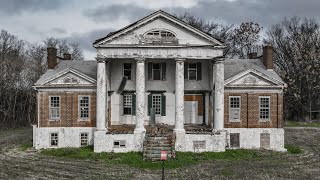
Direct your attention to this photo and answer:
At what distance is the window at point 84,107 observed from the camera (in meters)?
33.1

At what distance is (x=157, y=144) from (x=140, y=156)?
1559 mm

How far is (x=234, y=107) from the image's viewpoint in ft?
108

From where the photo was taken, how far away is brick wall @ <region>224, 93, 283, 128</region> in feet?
107

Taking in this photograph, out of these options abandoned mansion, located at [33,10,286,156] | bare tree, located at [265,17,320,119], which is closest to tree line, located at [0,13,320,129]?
bare tree, located at [265,17,320,119]

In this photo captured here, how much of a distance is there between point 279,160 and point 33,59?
53249 mm

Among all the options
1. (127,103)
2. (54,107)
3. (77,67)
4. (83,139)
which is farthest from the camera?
(77,67)

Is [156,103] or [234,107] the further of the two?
[156,103]

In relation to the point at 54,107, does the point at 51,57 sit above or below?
above

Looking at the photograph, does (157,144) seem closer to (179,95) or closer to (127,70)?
(179,95)

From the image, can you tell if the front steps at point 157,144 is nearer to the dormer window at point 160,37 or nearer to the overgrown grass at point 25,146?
the dormer window at point 160,37

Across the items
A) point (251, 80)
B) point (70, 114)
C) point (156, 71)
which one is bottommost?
point (70, 114)

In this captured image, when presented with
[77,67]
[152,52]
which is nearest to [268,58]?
[152,52]

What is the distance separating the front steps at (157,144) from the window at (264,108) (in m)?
8.02

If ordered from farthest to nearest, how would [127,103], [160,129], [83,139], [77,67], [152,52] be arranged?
1. [77,67]
2. [127,103]
3. [83,139]
4. [160,129]
5. [152,52]
